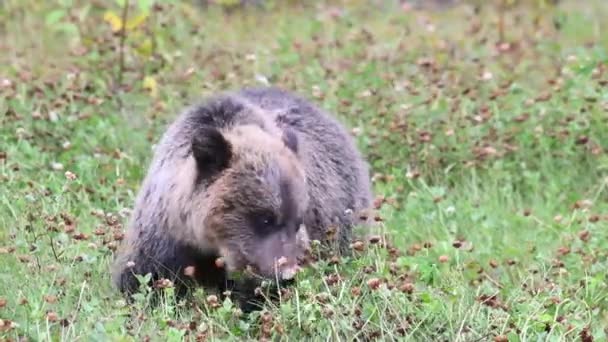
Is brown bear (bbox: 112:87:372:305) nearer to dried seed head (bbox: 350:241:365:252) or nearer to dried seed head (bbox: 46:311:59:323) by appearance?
dried seed head (bbox: 350:241:365:252)

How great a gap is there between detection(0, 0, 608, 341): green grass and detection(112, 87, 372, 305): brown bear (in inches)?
7.9

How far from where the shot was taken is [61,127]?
8453 millimetres

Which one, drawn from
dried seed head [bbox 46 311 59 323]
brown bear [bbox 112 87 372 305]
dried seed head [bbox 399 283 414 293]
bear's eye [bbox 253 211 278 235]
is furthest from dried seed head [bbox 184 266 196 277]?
dried seed head [bbox 399 283 414 293]

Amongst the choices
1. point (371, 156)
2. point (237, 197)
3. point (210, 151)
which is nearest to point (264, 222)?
point (237, 197)

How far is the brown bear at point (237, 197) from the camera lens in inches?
214

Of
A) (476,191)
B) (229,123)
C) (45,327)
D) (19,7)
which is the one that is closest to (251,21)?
(19,7)

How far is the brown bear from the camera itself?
544 centimetres

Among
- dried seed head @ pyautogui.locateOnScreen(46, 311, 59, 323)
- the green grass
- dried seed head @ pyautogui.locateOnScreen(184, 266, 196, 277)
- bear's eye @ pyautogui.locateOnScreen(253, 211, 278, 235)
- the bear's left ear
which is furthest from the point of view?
the bear's left ear

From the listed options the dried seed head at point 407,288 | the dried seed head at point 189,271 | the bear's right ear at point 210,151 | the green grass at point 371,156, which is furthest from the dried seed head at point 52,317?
the dried seed head at point 407,288

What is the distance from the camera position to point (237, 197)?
542 centimetres

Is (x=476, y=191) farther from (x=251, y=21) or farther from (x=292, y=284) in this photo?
(x=251, y=21)

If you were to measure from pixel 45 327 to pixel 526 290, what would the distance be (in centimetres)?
257

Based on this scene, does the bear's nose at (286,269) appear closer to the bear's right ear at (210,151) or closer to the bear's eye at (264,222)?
the bear's eye at (264,222)

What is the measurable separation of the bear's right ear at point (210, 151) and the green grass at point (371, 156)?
2.22 ft
